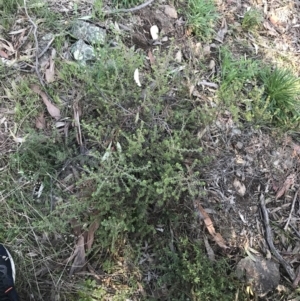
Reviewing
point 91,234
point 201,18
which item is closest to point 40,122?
point 91,234

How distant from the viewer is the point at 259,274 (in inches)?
89.3

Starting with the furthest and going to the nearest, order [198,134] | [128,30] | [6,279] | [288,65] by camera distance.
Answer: [288,65] → [128,30] → [198,134] → [6,279]

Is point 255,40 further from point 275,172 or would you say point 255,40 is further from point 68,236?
point 68,236

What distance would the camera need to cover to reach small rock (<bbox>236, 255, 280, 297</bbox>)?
7.42 feet

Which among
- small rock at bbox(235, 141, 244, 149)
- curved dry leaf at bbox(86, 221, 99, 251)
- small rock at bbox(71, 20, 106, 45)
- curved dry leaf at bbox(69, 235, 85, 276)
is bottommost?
curved dry leaf at bbox(69, 235, 85, 276)

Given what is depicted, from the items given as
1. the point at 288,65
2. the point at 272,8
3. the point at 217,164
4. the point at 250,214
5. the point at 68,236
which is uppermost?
the point at 272,8

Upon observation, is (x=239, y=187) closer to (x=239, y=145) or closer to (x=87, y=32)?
(x=239, y=145)

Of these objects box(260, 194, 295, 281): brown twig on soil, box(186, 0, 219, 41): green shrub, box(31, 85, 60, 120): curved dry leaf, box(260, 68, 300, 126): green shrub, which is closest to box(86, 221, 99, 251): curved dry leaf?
box(31, 85, 60, 120): curved dry leaf

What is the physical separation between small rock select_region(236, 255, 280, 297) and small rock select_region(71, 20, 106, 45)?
5.09ft

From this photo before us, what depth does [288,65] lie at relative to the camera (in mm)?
2967

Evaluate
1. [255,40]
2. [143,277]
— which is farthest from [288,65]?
[143,277]

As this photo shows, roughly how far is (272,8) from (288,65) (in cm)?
49

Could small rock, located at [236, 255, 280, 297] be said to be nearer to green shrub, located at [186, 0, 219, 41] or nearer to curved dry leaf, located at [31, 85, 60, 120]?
curved dry leaf, located at [31, 85, 60, 120]

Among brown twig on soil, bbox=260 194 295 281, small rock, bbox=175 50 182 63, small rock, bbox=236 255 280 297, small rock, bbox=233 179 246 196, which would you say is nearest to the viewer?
small rock, bbox=236 255 280 297
